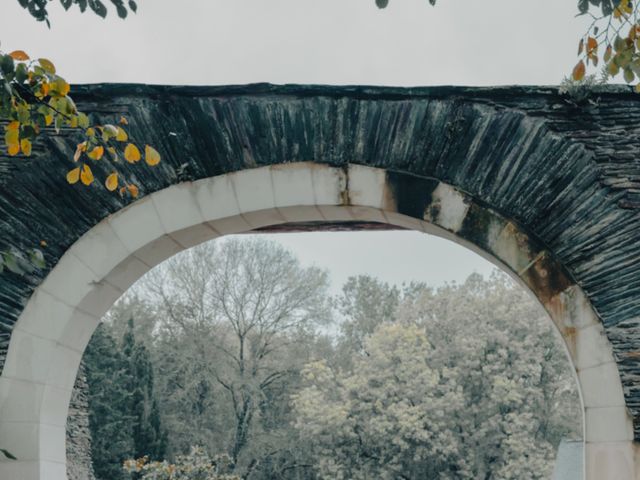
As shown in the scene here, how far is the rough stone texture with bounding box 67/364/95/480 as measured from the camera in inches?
481

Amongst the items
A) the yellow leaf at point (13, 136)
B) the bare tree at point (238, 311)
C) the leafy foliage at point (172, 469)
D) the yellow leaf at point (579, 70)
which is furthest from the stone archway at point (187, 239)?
the bare tree at point (238, 311)

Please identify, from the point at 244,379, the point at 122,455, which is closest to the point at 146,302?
the point at 244,379

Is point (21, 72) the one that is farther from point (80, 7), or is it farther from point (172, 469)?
point (172, 469)

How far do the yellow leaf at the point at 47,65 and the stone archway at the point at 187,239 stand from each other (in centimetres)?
181

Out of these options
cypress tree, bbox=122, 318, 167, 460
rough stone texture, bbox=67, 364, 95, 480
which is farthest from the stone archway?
cypress tree, bbox=122, 318, 167, 460

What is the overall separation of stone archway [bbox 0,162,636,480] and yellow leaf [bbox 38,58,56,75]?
71.3 inches

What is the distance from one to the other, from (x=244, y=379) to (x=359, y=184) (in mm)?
21574

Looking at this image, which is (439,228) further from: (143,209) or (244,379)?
(244,379)

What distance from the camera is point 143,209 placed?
204 inches

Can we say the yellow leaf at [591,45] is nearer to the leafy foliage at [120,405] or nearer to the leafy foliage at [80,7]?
→ the leafy foliage at [80,7]

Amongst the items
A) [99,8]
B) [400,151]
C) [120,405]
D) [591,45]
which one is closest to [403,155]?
[400,151]

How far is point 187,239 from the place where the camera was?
5.40m

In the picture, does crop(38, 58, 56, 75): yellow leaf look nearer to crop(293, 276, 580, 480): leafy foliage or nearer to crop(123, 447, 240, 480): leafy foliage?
crop(123, 447, 240, 480): leafy foliage

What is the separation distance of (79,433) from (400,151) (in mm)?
9432
